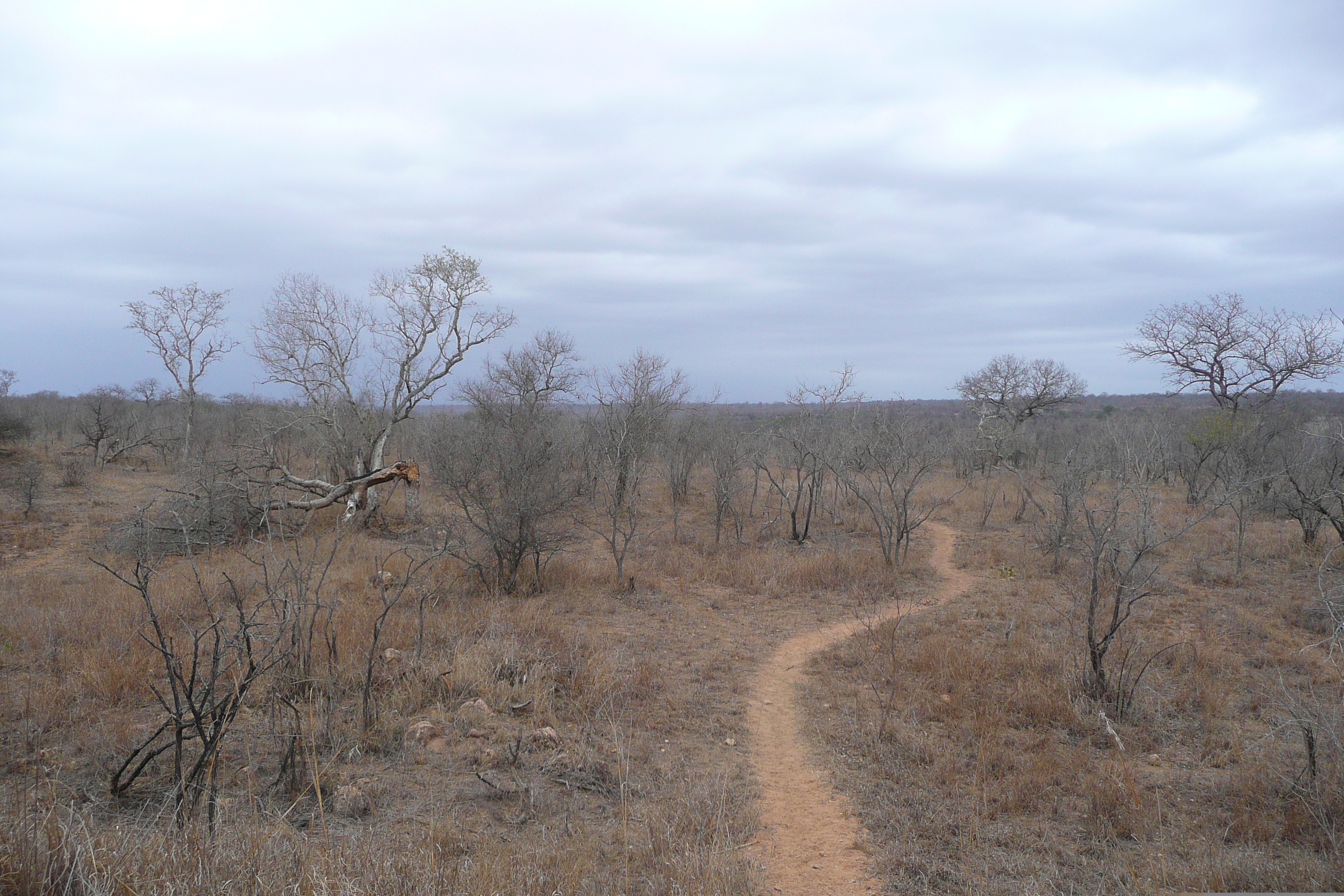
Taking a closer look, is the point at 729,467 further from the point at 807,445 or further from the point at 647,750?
the point at 647,750

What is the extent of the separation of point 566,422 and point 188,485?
47.2 feet

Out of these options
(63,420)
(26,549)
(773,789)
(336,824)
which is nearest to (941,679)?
(773,789)

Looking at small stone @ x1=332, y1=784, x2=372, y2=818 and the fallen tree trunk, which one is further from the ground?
the fallen tree trunk

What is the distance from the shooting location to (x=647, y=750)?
19.6ft

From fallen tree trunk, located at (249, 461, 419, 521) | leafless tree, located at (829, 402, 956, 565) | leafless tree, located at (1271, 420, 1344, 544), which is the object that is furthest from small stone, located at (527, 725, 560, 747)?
leafless tree, located at (1271, 420, 1344, 544)

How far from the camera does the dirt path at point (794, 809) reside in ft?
14.0

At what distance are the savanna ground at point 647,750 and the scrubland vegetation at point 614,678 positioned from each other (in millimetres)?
39

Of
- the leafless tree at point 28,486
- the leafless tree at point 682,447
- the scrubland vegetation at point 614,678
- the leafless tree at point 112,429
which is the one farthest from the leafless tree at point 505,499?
the leafless tree at point 112,429

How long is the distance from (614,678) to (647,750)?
4.67 feet

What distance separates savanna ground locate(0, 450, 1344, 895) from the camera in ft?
12.0

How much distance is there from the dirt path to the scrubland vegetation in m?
0.16

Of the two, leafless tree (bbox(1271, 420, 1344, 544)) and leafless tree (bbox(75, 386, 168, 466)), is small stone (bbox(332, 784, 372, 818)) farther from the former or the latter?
leafless tree (bbox(75, 386, 168, 466))

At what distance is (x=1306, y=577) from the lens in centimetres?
1217

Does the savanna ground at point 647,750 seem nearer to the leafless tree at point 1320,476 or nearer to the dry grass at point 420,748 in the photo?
the dry grass at point 420,748
